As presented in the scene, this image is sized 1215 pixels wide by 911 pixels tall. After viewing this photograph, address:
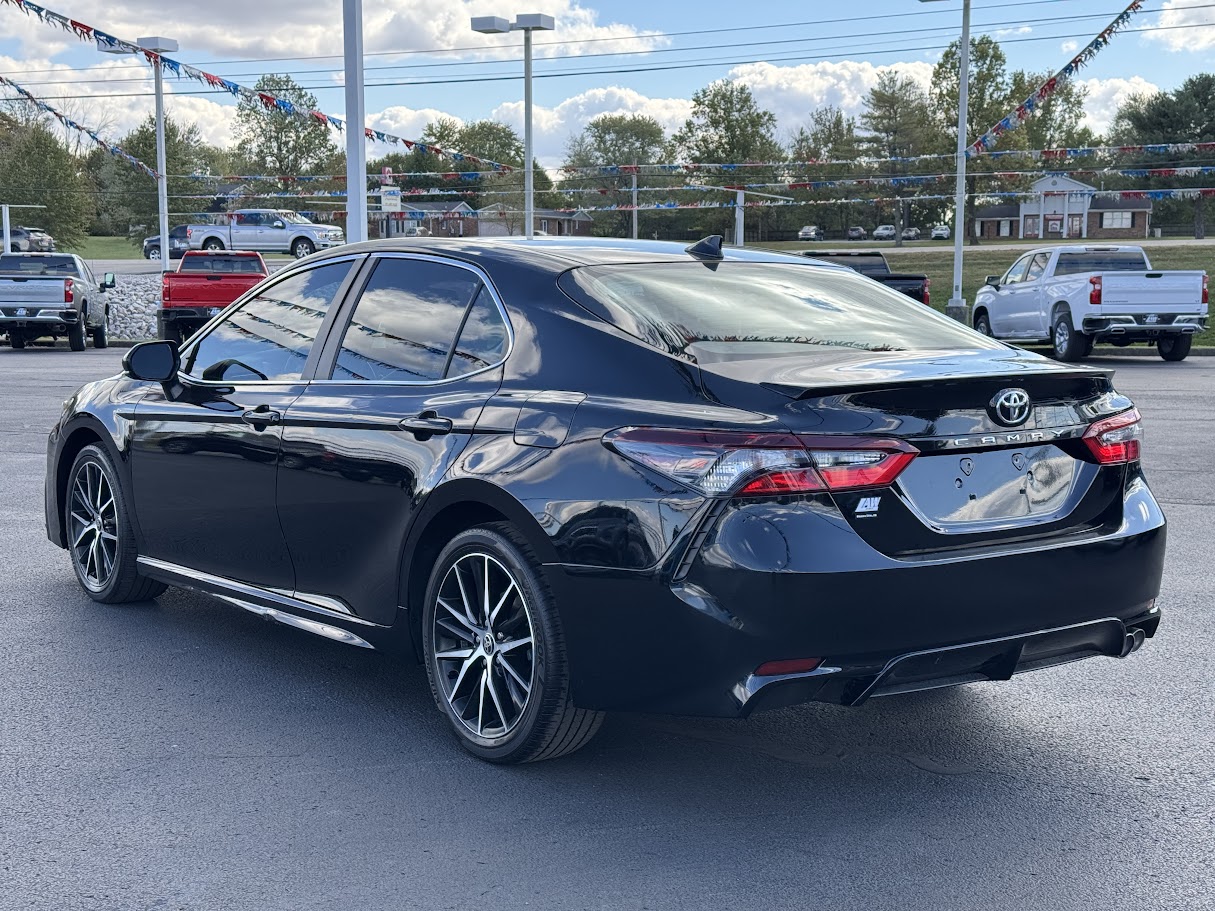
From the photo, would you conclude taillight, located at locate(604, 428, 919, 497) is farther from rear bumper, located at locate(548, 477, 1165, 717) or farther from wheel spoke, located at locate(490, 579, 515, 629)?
wheel spoke, located at locate(490, 579, 515, 629)

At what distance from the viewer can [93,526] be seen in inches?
265

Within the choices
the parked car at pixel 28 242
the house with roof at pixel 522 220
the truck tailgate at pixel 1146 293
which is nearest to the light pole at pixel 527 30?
the truck tailgate at pixel 1146 293

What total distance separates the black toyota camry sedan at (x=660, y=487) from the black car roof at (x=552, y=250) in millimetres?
20

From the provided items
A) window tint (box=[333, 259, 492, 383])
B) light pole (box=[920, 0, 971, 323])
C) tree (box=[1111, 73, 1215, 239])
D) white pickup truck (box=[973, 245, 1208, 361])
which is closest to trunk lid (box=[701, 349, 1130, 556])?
window tint (box=[333, 259, 492, 383])

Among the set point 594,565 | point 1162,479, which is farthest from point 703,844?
point 1162,479

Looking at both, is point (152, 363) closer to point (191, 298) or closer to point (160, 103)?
point (191, 298)

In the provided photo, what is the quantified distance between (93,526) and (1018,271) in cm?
2129

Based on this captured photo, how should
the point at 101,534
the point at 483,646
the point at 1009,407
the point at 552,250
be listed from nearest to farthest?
the point at 1009,407 → the point at 483,646 → the point at 552,250 → the point at 101,534

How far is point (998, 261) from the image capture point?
179 feet

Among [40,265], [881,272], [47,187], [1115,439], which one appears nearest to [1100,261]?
[881,272]

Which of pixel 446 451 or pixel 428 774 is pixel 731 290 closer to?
pixel 446 451

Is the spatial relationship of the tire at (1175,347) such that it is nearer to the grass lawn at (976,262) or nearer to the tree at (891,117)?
the grass lawn at (976,262)

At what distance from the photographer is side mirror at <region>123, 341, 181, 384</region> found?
19.5 feet

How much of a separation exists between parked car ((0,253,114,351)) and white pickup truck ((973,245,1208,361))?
1650 cm
